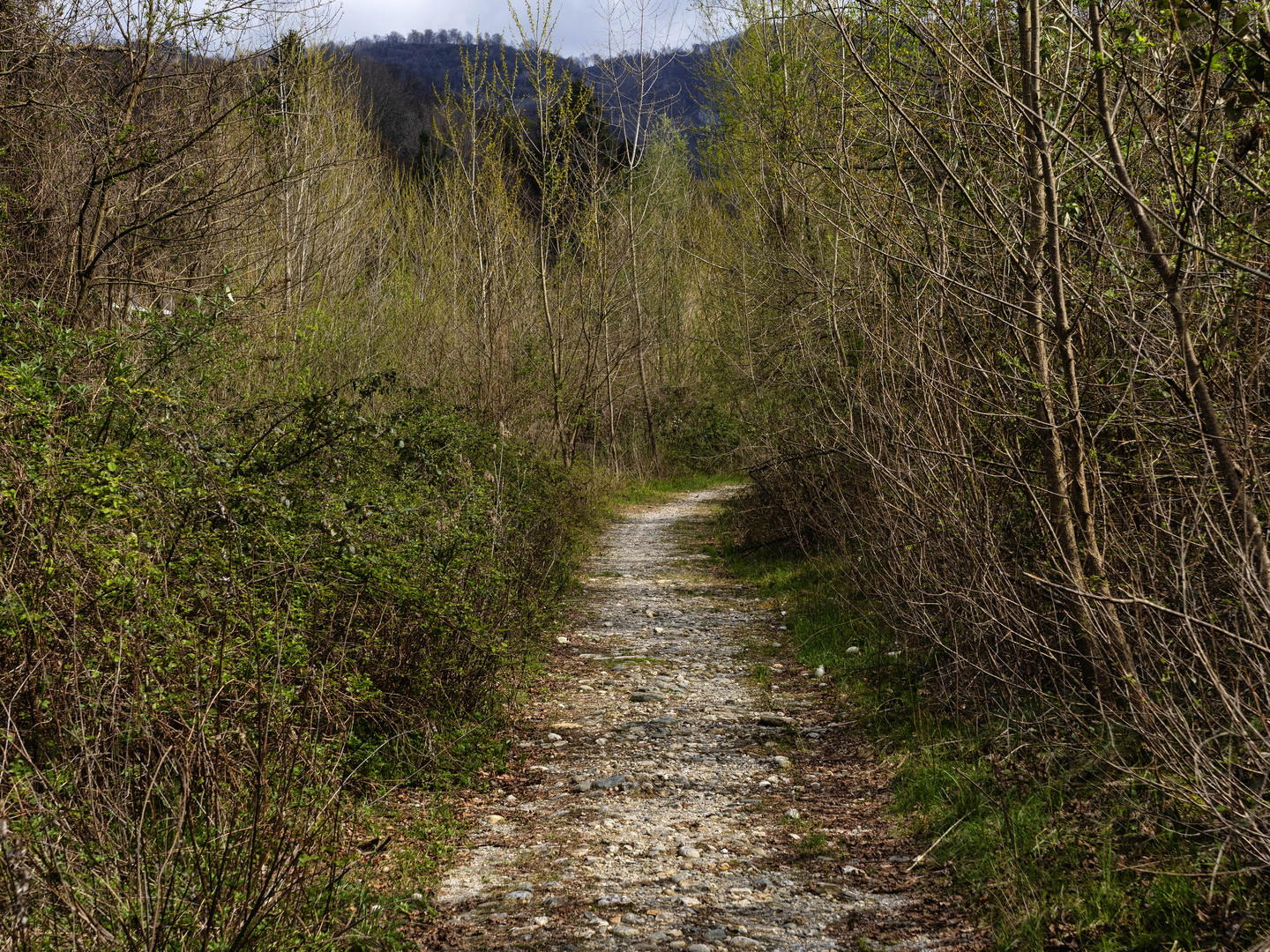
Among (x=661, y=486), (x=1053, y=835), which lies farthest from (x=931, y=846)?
(x=661, y=486)

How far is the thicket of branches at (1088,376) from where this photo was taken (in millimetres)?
3012

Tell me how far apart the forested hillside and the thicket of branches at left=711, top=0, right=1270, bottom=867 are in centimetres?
4

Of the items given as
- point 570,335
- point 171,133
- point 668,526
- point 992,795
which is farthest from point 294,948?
point 570,335

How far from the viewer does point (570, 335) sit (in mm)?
19781

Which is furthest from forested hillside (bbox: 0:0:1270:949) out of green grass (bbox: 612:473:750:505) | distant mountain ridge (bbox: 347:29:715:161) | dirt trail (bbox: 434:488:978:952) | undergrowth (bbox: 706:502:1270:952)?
green grass (bbox: 612:473:750:505)

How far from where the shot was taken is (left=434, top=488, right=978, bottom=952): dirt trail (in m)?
3.66

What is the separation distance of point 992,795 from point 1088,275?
2.71 meters

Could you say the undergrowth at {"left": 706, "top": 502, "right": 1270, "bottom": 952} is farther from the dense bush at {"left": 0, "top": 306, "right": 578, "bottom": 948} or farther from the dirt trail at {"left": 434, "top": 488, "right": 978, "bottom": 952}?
the dense bush at {"left": 0, "top": 306, "right": 578, "bottom": 948}

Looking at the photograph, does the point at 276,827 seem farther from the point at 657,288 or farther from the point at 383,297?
the point at 657,288

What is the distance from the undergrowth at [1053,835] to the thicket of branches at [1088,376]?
164mm

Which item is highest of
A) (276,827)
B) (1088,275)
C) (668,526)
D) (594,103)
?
(594,103)

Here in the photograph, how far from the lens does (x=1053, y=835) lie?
3.78 m

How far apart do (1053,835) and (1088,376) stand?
2211 mm

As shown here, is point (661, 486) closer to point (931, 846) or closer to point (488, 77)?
point (488, 77)
